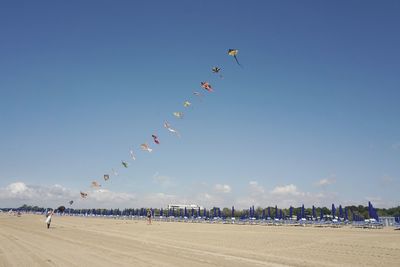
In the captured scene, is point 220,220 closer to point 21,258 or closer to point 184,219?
point 184,219

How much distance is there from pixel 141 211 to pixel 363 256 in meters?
70.1

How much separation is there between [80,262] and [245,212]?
42945 millimetres

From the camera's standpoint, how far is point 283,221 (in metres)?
40.9

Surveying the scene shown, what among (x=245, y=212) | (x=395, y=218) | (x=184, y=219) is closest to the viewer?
(x=395, y=218)

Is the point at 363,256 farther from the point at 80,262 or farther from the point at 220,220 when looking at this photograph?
the point at 220,220

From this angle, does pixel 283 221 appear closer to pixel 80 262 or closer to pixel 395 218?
pixel 395 218

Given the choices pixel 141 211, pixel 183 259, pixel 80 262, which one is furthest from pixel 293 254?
pixel 141 211

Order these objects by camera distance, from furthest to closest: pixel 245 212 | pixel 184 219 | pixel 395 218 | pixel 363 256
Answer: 1. pixel 184 219
2. pixel 245 212
3. pixel 395 218
4. pixel 363 256

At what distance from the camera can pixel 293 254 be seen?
12.1m

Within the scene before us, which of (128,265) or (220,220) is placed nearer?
(128,265)

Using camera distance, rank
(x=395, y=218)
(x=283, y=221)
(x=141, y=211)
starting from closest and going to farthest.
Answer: (x=395, y=218) → (x=283, y=221) → (x=141, y=211)

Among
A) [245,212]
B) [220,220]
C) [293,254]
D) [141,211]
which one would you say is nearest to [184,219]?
[220,220]

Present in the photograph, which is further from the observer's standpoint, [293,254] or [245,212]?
[245,212]

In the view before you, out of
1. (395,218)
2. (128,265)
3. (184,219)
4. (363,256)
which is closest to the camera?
(128,265)
